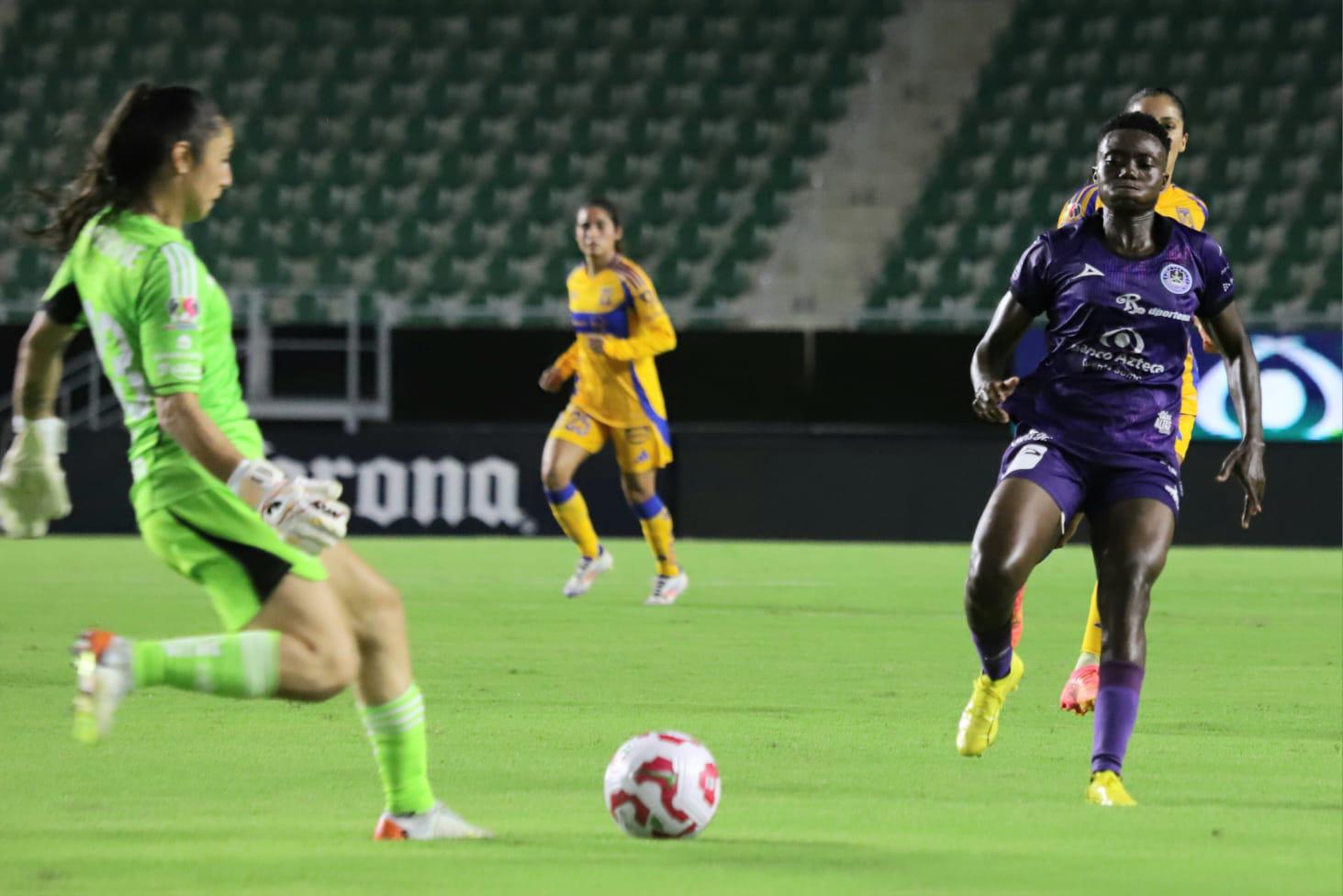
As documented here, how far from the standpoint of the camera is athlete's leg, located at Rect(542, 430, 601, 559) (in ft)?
Answer: 38.9

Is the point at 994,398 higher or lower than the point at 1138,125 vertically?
lower

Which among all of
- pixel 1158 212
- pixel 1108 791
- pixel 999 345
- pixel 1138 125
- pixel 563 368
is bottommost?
pixel 1108 791

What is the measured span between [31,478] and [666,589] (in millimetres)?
7172

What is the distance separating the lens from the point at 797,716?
7.10m

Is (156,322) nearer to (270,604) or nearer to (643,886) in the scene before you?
(270,604)

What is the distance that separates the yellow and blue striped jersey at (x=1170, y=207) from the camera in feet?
23.5

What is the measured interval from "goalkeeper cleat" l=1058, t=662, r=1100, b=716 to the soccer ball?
2.49 meters

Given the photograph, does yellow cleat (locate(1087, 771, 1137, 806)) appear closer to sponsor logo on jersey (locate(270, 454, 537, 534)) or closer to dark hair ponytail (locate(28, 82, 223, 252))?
dark hair ponytail (locate(28, 82, 223, 252))

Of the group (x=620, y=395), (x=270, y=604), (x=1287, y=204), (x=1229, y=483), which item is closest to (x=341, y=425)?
(x=620, y=395)

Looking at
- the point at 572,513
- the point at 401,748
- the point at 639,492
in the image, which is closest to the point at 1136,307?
the point at 401,748

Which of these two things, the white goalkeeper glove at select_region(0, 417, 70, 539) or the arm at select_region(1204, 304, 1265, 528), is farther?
the arm at select_region(1204, 304, 1265, 528)

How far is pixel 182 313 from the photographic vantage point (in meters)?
4.35

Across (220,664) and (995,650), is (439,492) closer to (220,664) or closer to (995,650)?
(995,650)

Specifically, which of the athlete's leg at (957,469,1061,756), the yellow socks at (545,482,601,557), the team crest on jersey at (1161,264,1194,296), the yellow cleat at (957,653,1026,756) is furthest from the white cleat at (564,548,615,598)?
the team crest on jersey at (1161,264,1194,296)
